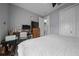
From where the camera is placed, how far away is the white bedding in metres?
0.88

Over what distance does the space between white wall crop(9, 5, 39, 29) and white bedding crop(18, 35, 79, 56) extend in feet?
0.68

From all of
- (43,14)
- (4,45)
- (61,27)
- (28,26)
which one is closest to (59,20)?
(61,27)

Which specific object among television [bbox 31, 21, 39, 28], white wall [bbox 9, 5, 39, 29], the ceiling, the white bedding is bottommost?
the white bedding

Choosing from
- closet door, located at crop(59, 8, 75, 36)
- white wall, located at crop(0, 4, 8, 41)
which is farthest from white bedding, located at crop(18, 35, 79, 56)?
white wall, located at crop(0, 4, 8, 41)

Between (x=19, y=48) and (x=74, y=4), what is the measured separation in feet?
2.31

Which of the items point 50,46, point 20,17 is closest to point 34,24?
point 20,17

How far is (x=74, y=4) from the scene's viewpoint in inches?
36.1

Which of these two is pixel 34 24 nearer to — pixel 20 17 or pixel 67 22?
pixel 20 17

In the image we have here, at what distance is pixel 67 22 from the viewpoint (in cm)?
101

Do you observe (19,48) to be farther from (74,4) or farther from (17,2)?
(74,4)

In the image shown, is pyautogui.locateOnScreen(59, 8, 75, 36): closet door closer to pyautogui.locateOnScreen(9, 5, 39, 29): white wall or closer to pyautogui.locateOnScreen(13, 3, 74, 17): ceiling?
pyautogui.locateOnScreen(13, 3, 74, 17): ceiling

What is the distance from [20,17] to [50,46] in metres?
0.45

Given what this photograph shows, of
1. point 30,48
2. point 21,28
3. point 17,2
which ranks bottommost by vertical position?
point 30,48

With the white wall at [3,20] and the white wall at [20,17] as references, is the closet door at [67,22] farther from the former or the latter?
the white wall at [3,20]
